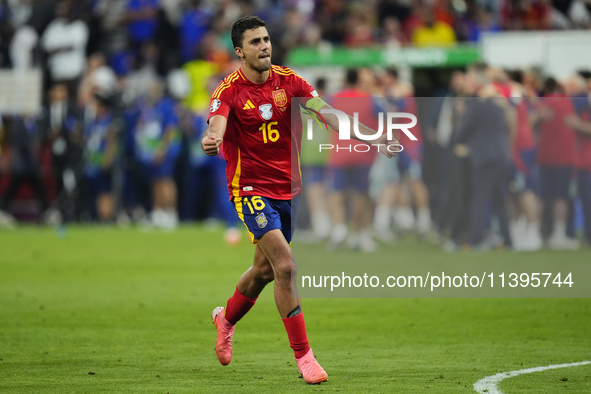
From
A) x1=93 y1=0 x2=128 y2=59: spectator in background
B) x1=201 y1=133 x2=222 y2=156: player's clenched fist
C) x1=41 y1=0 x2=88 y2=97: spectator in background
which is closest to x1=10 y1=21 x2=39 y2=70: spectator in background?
Answer: x1=41 y1=0 x2=88 y2=97: spectator in background

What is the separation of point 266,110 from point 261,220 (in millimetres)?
736

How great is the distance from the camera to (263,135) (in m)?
6.83

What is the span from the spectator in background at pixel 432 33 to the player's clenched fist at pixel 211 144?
1640cm

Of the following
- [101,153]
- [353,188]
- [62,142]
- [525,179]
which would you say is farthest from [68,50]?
[525,179]

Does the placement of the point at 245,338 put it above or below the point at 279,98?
below

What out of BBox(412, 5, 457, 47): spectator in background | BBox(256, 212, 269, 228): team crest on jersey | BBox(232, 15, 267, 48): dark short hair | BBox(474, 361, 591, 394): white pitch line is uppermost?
BBox(412, 5, 457, 47): spectator in background

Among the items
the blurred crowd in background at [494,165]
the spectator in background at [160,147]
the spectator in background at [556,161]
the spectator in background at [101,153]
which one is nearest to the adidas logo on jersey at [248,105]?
the blurred crowd in background at [494,165]

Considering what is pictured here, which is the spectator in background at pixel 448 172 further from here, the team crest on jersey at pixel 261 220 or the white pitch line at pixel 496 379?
→ the team crest on jersey at pixel 261 220

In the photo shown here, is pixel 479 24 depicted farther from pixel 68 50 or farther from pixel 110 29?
pixel 68 50

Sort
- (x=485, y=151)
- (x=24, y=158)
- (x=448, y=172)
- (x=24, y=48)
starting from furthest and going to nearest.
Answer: (x=24, y=48) < (x=24, y=158) < (x=448, y=172) < (x=485, y=151)

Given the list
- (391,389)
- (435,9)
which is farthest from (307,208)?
(391,389)

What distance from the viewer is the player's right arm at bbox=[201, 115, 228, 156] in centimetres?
610

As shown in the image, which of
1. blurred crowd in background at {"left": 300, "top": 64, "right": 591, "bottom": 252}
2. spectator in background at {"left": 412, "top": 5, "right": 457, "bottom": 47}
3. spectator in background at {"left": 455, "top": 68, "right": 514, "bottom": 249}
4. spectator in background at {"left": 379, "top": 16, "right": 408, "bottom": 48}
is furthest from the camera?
spectator in background at {"left": 379, "top": 16, "right": 408, "bottom": 48}

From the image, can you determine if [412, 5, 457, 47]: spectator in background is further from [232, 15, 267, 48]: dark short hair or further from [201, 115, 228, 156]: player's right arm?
[201, 115, 228, 156]: player's right arm
